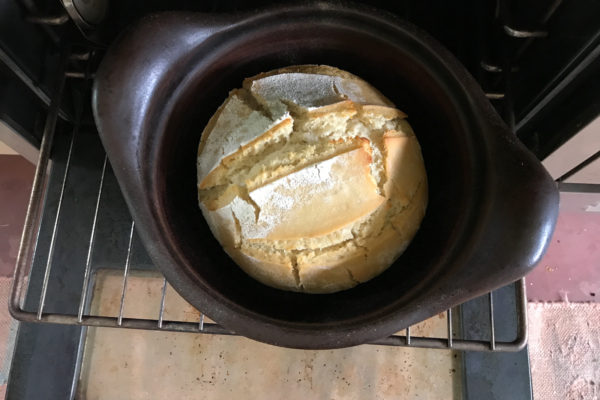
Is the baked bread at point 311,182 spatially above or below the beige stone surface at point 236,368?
A: above

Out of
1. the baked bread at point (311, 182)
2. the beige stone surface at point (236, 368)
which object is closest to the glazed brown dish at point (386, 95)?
the baked bread at point (311, 182)

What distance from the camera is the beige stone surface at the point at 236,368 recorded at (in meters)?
0.94

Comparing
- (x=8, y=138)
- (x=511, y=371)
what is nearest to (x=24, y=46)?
(x=8, y=138)

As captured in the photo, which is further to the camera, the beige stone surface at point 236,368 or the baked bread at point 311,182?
the beige stone surface at point 236,368

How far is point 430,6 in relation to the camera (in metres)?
0.91

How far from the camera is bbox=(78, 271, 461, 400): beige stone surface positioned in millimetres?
944

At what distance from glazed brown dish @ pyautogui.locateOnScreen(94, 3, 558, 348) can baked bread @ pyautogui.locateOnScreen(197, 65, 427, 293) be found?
0.04 m

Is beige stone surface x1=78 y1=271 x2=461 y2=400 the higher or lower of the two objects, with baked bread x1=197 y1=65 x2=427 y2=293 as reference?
lower

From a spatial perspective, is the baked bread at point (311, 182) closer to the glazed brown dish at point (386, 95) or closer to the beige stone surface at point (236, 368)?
the glazed brown dish at point (386, 95)

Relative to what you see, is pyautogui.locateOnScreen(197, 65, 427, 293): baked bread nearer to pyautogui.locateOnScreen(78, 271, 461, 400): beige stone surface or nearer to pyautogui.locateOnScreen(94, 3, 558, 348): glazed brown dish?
pyautogui.locateOnScreen(94, 3, 558, 348): glazed brown dish

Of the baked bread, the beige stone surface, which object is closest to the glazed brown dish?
the baked bread

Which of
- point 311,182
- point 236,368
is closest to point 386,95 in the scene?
point 311,182

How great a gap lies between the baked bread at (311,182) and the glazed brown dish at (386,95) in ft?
0.12

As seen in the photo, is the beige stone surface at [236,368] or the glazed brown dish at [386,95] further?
the beige stone surface at [236,368]
